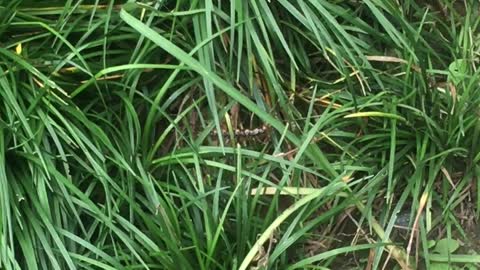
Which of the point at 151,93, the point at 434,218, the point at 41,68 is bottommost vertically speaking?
the point at 434,218

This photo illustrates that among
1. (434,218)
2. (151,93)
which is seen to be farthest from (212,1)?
(434,218)

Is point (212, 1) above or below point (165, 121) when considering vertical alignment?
above

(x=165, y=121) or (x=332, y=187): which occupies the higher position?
(x=165, y=121)

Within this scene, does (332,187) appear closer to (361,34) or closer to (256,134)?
(256,134)

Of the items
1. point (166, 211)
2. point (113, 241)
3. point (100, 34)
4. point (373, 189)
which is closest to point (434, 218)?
point (373, 189)

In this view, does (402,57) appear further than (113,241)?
Yes

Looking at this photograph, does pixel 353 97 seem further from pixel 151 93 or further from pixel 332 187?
pixel 151 93
